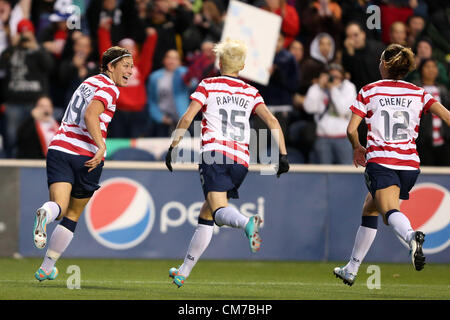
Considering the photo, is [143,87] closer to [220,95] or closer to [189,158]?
[189,158]

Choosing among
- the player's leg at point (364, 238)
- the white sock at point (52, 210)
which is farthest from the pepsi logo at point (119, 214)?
the player's leg at point (364, 238)

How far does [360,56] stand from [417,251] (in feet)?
21.7

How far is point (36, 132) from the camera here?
540 inches

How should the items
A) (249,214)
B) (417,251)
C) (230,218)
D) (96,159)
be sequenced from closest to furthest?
(417,251) → (230,218) → (96,159) → (249,214)

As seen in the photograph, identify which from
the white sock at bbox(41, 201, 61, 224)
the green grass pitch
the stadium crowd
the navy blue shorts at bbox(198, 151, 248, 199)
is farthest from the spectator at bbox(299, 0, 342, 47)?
the white sock at bbox(41, 201, 61, 224)

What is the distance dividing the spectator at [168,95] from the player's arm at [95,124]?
18.6 ft

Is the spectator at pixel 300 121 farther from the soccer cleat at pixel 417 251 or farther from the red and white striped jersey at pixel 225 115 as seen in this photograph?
the soccer cleat at pixel 417 251

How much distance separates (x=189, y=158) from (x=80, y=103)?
15.2 feet

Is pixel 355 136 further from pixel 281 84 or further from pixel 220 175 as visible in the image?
pixel 281 84

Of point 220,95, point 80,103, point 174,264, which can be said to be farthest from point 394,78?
point 174,264

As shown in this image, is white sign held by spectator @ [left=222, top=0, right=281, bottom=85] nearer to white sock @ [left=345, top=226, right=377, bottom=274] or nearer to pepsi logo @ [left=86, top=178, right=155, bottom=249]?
pepsi logo @ [left=86, top=178, right=155, bottom=249]

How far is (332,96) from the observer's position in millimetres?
13719

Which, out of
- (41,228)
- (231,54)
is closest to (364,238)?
(231,54)

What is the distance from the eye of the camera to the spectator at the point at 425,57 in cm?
1423
